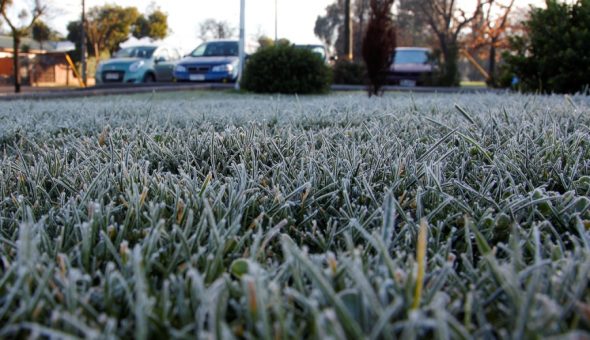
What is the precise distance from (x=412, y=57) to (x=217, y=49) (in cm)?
755

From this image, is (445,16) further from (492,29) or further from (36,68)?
(36,68)

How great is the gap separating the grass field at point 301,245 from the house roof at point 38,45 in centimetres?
3604

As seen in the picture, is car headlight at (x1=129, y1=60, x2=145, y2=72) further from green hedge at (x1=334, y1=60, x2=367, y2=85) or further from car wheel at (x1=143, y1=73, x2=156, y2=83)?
green hedge at (x1=334, y1=60, x2=367, y2=85)

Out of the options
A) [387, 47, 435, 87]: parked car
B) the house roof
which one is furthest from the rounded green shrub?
the house roof

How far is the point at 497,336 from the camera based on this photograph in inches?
32.3

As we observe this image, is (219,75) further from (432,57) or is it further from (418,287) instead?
(418,287)

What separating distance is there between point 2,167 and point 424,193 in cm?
147

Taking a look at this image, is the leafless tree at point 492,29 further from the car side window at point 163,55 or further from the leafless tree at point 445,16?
the car side window at point 163,55

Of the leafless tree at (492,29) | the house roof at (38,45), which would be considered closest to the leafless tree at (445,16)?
the leafless tree at (492,29)

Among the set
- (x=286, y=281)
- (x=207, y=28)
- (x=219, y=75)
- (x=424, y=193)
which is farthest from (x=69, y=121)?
(x=207, y=28)

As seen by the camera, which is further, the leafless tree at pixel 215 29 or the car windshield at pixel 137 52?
the leafless tree at pixel 215 29

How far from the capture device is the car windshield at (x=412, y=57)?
65.9 feet

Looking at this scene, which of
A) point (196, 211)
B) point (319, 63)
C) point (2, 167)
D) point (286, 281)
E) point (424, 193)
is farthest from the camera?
point (319, 63)

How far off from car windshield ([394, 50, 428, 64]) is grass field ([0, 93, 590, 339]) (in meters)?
18.3
